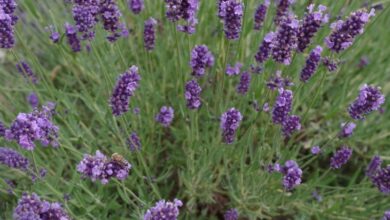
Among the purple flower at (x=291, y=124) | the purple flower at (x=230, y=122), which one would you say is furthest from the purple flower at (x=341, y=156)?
the purple flower at (x=230, y=122)

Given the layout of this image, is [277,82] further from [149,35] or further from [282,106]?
[149,35]

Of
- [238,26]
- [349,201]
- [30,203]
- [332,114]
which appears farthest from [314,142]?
[30,203]

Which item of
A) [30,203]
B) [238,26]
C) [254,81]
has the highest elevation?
[254,81]

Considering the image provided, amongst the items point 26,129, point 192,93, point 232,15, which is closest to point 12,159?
point 26,129

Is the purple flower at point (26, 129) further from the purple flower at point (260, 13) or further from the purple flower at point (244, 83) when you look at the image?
the purple flower at point (260, 13)

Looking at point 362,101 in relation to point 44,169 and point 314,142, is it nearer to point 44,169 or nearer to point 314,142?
point 314,142
